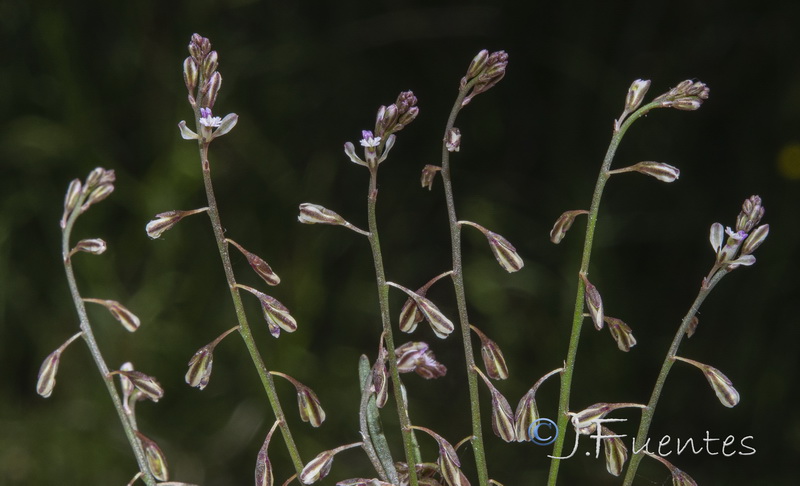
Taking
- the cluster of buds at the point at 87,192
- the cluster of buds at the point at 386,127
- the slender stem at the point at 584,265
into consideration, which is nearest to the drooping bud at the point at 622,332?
the slender stem at the point at 584,265

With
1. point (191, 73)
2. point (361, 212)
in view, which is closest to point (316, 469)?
point (191, 73)

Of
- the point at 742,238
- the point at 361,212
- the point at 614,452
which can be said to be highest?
the point at 742,238

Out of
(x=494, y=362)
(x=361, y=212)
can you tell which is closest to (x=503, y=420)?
(x=494, y=362)

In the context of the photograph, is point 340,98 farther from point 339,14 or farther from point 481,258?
point 481,258

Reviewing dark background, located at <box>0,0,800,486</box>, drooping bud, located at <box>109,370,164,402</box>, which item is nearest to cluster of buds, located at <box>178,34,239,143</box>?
drooping bud, located at <box>109,370,164,402</box>

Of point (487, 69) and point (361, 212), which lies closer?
point (487, 69)

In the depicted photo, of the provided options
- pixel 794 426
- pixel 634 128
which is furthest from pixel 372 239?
pixel 794 426

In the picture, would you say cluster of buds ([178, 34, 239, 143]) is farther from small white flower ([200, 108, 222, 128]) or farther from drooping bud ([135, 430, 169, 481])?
drooping bud ([135, 430, 169, 481])

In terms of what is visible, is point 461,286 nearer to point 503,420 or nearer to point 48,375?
point 503,420

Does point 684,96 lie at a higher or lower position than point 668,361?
higher
